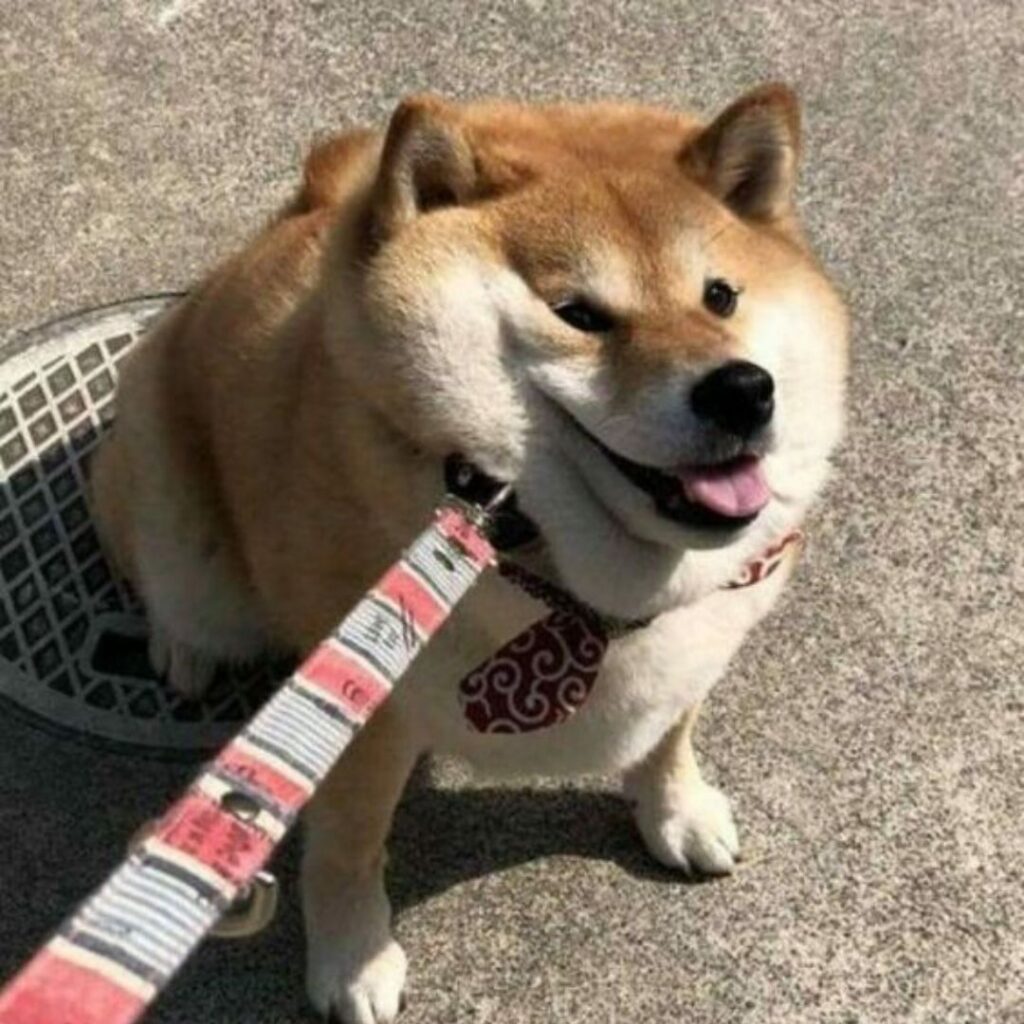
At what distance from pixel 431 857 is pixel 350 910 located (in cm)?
21

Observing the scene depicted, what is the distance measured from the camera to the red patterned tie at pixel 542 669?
1907 mm

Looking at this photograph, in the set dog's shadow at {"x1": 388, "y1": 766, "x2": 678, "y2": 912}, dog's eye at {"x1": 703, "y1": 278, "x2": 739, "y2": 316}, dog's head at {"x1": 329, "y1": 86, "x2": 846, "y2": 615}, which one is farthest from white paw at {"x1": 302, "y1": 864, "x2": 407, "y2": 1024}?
dog's eye at {"x1": 703, "y1": 278, "x2": 739, "y2": 316}

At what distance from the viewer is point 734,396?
1.69 m

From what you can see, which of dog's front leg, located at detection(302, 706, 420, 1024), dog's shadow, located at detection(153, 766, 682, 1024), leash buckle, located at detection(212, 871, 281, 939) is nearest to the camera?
leash buckle, located at detection(212, 871, 281, 939)

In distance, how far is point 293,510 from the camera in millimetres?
2105

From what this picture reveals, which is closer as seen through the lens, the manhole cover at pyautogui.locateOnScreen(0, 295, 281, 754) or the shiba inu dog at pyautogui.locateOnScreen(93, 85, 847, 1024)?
the shiba inu dog at pyautogui.locateOnScreen(93, 85, 847, 1024)

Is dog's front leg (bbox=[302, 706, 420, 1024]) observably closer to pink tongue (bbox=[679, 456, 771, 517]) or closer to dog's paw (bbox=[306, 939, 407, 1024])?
dog's paw (bbox=[306, 939, 407, 1024])

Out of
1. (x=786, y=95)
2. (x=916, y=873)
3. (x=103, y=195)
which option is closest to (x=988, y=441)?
(x=916, y=873)

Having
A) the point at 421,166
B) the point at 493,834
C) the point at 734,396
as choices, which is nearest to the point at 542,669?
the point at 734,396

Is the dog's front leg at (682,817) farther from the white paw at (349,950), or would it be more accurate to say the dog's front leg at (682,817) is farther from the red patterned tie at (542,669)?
the red patterned tie at (542,669)

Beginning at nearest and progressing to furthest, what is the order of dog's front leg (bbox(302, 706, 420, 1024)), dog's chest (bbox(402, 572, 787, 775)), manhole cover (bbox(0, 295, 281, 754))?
dog's chest (bbox(402, 572, 787, 775)) → dog's front leg (bbox(302, 706, 420, 1024)) → manhole cover (bbox(0, 295, 281, 754))

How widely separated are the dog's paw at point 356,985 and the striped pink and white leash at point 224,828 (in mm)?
838

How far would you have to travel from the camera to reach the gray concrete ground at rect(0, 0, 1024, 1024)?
2.40 metres

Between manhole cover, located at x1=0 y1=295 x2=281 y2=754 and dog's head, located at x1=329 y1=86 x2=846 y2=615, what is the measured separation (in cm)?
98
